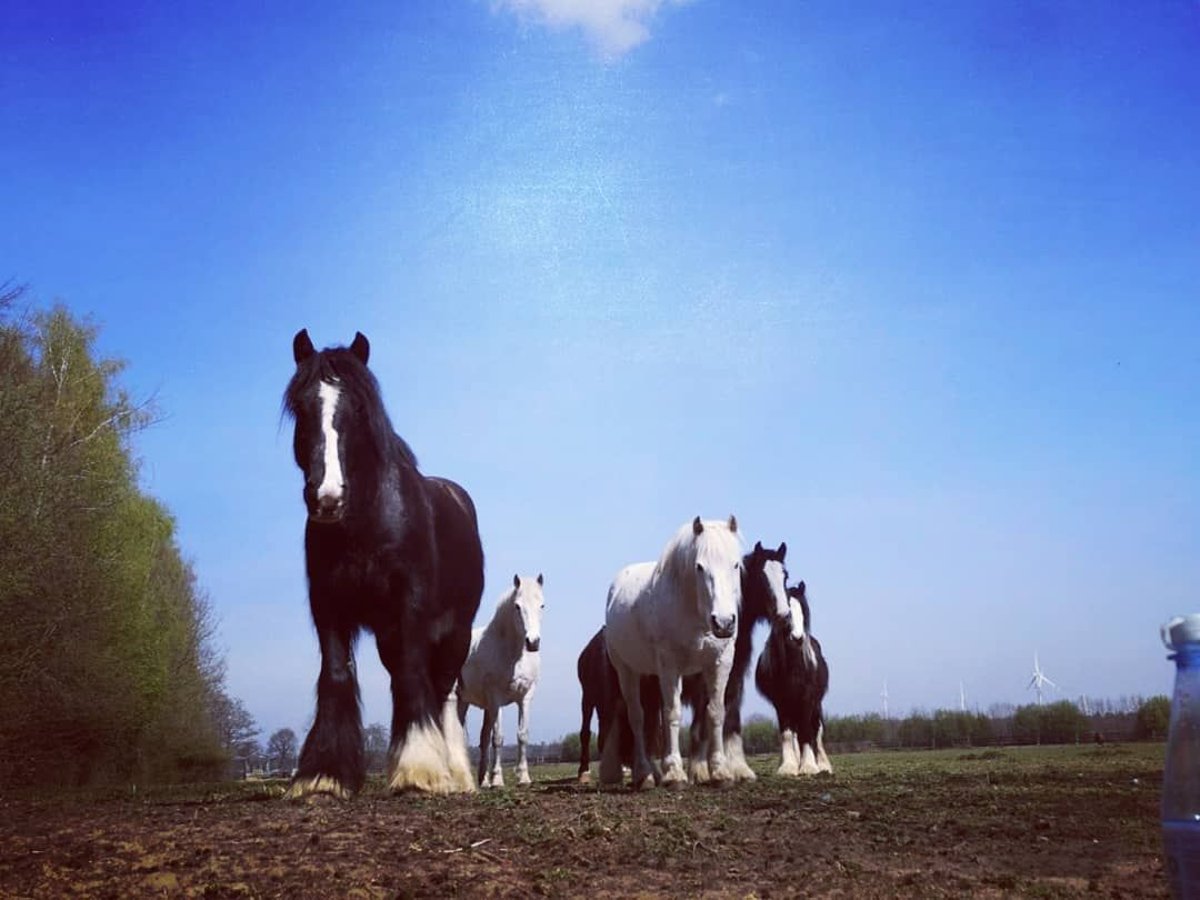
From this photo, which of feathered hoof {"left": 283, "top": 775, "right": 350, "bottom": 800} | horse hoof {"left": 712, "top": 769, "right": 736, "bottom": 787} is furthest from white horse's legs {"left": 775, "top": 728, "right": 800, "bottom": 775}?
feathered hoof {"left": 283, "top": 775, "right": 350, "bottom": 800}

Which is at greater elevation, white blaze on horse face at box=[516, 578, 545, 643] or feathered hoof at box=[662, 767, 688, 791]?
white blaze on horse face at box=[516, 578, 545, 643]

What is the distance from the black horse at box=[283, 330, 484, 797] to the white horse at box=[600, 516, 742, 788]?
2.83 metres

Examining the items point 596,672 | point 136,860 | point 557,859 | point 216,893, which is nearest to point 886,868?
point 557,859

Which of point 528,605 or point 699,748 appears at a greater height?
point 528,605

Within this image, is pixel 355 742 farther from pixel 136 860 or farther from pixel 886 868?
pixel 886 868

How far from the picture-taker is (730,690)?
12.4m

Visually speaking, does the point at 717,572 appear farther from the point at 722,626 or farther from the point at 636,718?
the point at 636,718

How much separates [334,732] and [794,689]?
342 inches

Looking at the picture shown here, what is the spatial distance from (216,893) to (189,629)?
30565mm

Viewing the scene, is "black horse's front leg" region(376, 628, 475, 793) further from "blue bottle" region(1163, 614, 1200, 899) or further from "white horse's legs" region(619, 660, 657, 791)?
"blue bottle" region(1163, 614, 1200, 899)

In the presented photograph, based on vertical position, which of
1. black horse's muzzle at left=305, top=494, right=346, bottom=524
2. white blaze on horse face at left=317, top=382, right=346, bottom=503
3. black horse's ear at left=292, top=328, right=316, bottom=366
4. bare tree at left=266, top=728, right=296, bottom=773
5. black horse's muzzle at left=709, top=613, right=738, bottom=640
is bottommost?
bare tree at left=266, top=728, right=296, bottom=773

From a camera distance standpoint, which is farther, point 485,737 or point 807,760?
point 485,737

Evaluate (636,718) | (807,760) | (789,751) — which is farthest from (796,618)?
(636,718)

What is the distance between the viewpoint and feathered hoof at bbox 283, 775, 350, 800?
7.46 metres
